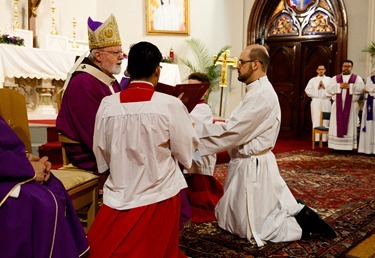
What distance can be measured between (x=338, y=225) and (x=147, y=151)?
217 centimetres

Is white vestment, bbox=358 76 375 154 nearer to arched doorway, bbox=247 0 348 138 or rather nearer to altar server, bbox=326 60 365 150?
altar server, bbox=326 60 365 150

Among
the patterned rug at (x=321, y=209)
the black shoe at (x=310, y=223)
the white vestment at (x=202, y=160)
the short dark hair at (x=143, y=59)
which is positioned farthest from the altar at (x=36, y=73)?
the black shoe at (x=310, y=223)

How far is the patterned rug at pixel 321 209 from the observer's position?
293 cm

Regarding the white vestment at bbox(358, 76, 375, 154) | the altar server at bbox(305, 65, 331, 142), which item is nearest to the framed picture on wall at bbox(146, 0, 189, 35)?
the altar server at bbox(305, 65, 331, 142)

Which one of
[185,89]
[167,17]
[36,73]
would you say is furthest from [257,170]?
[167,17]

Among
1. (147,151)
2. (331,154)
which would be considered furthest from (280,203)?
(331,154)

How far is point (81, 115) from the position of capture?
113 inches

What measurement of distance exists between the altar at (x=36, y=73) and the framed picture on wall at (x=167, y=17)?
3793 millimetres

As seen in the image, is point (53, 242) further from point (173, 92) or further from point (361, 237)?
point (361, 237)

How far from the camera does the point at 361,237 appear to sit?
3258 millimetres

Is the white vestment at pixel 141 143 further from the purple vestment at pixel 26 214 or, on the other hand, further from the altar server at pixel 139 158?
the purple vestment at pixel 26 214

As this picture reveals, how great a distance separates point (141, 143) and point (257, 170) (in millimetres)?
1257

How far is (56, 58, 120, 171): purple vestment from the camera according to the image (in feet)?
9.37

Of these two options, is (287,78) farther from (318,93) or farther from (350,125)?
(350,125)
